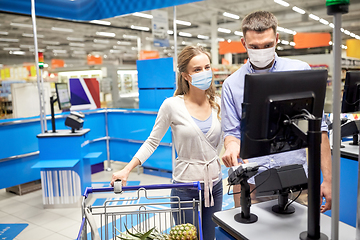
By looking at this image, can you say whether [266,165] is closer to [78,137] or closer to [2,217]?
[78,137]

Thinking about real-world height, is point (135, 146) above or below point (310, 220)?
below

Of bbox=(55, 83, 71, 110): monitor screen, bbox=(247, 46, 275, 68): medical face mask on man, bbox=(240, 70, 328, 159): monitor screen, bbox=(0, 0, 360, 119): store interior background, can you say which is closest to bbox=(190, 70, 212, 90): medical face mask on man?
bbox=(247, 46, 275, 68): medical face mask on man

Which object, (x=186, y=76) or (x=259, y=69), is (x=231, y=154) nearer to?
(x=259, y=69)

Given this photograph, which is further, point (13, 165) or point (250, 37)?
point (13, 165)

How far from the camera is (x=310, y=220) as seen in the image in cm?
96

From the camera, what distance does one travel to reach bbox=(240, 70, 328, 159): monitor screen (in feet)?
3.28

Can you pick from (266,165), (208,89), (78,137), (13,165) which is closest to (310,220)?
(266,165)

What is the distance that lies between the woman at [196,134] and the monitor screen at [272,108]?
771 mm

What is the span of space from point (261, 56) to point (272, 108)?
27.1 inches

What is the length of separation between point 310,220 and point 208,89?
123cm

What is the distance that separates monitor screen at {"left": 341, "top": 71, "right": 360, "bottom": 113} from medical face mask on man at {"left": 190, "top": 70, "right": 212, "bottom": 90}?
4.98 feet

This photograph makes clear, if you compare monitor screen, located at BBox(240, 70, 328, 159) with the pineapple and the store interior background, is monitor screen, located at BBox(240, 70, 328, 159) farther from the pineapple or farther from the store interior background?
the store interior background

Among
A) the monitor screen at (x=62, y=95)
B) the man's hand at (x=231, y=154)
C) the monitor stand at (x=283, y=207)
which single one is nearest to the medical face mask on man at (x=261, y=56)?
the man's hand at (x=231, y=154)

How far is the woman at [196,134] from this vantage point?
180 centimetres
